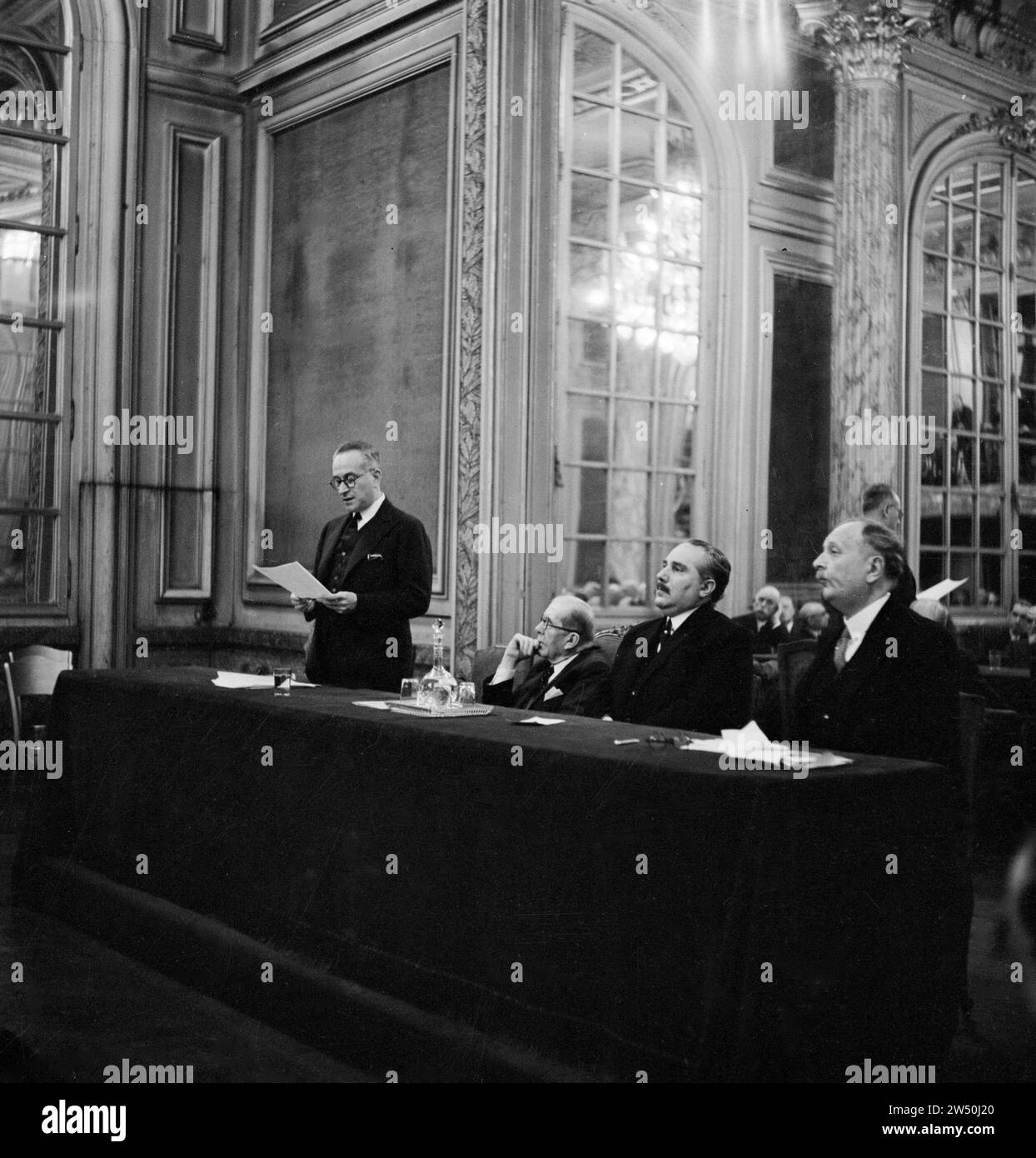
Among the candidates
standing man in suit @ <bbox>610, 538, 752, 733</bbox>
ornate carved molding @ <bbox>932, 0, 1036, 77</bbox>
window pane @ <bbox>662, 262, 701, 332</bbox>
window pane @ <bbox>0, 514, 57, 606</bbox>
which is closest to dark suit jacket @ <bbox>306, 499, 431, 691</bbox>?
standing man in suit @ <bbox>610, 538, 752, 733</bbox>

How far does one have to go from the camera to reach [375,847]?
3016 millimetres

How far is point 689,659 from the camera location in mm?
3371

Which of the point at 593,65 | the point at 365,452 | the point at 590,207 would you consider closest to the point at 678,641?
the point at 365,452

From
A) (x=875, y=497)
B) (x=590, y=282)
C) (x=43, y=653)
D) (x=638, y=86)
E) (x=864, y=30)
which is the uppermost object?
(x=864, y=30)

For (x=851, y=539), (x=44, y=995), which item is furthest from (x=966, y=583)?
(x=44, y=995)

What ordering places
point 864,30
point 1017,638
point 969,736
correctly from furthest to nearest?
point 864,30 → point 1017,638 → point 969,736

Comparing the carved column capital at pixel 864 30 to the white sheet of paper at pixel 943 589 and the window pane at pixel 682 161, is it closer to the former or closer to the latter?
the window pane at pixel 682 161

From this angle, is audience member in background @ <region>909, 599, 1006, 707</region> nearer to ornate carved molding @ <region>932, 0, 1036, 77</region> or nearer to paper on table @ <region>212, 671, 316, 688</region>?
paper on table @ <region>212, 671, 316, 688</region>

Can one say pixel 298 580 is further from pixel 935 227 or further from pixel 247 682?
pixel 935 227

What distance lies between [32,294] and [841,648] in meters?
5.39

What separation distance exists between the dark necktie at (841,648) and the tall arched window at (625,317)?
9.38 feet

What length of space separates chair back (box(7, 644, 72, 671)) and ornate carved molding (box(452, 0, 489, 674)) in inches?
90.2

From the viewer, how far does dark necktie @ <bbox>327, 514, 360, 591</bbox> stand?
440 cm

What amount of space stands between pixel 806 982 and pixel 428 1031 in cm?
87
